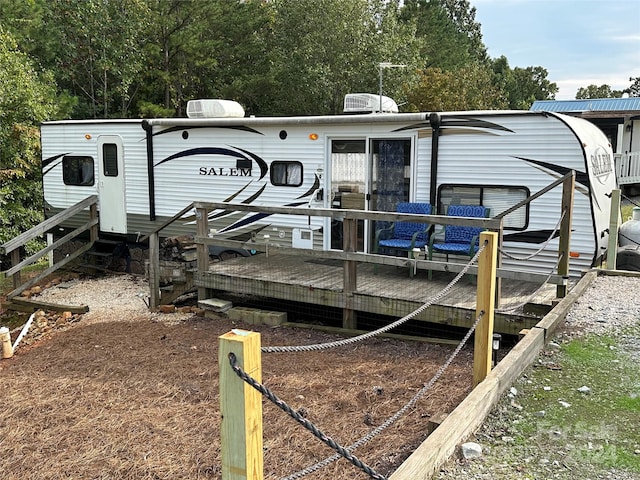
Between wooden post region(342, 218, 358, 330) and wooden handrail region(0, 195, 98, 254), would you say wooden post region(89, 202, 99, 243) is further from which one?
wooden post region(342, 218, 358, 330)

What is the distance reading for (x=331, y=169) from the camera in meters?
8.62

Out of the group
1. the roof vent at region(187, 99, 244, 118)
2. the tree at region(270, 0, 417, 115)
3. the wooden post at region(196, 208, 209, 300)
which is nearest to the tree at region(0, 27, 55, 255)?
the roof vent at region(187, 99, 244, 118)

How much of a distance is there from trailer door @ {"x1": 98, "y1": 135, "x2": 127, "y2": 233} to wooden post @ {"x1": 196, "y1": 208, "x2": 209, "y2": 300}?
326 centimetres

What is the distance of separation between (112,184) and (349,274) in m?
5.71

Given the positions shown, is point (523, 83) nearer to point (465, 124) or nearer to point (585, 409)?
point (465, 124)

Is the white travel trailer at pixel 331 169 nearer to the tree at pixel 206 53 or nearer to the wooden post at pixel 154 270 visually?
the wooden post at pixel 154 270

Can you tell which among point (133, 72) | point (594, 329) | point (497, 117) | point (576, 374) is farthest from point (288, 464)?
point (133, 72)

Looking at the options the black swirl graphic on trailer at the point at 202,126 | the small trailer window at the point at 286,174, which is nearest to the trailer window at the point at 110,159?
the black swirl graphic on trailer at the point at 202,126

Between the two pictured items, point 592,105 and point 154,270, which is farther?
point 592,105

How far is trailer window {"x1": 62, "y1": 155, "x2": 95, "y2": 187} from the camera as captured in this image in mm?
11215

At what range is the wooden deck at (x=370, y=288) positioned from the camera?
6371 mm

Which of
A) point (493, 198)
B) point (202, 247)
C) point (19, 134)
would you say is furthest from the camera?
point (19, 134)

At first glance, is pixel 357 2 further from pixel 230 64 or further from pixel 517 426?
pixel 517 426

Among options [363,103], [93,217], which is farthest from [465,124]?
[93,217]
